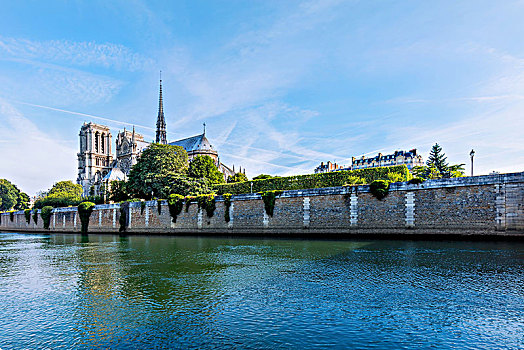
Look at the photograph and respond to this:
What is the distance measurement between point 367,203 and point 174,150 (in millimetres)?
32052

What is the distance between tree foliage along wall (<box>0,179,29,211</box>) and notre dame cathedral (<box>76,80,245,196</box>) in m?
15.8

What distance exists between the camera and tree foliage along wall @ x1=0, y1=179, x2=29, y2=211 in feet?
294

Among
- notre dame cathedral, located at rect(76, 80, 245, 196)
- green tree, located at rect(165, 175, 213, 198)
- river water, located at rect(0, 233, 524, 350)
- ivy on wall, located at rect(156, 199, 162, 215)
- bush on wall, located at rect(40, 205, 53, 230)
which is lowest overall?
bush on wall, located at rect(40, 205, 53, 230)

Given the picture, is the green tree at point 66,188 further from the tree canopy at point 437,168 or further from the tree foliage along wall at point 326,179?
the tree canopy at point 437,168

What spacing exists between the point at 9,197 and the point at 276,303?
348 feet

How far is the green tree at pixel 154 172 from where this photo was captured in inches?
1706

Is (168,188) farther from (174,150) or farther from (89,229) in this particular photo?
(89,229)

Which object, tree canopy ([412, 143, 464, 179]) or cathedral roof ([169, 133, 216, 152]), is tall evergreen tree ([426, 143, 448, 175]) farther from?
cathedral roof ([169, 133, 216, 152])

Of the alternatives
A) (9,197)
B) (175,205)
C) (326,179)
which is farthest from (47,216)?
(9,197)

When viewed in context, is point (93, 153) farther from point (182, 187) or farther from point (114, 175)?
point (182, 187)

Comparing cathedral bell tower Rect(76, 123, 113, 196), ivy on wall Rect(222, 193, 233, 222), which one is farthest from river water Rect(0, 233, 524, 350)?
cathedral bell tower Rect(76, 123, 113, 196)

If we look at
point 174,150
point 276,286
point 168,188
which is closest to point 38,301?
point 276,286

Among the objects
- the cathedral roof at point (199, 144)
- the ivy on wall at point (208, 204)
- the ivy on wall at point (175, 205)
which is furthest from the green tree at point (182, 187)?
the cathedral roof at point (199, 144)

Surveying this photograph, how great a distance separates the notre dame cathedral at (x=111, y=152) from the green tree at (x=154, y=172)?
36.6 meters
